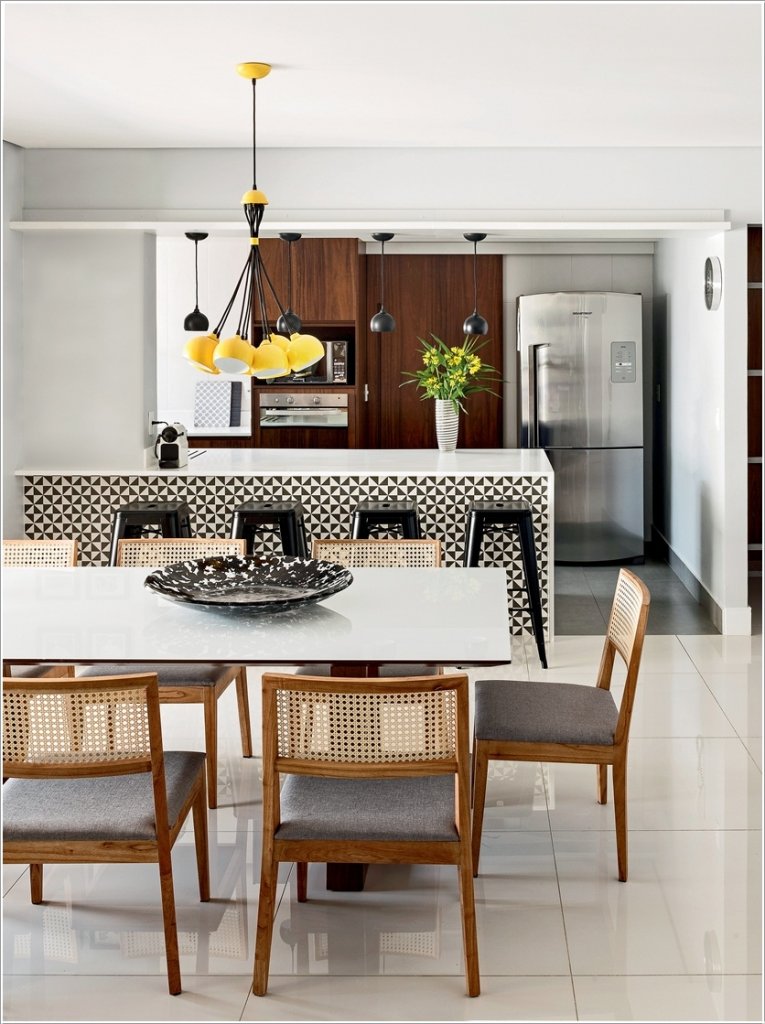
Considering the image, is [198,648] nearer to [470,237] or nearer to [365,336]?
[470,237]

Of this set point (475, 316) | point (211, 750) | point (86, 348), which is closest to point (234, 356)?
point (211, 750)

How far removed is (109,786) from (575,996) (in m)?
1.18

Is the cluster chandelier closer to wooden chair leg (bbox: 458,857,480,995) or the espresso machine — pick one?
wooden chair leg (bbox: 458,857,480,995)

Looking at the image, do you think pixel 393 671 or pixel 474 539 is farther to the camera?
pixel 474 539

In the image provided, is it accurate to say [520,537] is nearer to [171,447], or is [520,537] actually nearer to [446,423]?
[446,423]

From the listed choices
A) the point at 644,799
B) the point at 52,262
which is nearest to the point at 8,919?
the point at 644,799

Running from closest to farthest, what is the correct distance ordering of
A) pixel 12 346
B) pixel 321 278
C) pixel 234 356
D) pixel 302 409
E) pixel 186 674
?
pixel 234 356 → pixel 186 674 → pixel 12 346 → pixel 321 278 → pixel 302 409

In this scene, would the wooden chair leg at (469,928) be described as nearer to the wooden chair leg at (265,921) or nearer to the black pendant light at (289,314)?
the wooden chair leg at (265,921)

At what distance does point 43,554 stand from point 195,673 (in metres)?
1.01

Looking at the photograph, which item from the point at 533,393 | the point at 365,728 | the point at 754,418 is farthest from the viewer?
the point at 533,393

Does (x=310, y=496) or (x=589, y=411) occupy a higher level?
(x=589, y=411)

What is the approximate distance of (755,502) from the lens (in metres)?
6.98

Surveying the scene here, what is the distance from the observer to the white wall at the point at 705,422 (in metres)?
5.86

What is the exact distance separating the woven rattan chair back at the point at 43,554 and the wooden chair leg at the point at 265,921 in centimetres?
196
